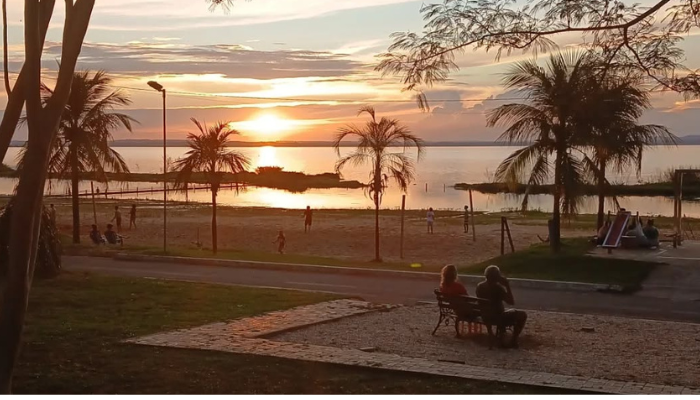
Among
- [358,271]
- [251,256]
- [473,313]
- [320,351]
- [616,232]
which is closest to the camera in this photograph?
[320,351]

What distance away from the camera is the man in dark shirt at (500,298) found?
1078 cm

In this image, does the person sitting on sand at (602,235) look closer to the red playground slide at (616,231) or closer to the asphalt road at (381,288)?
the red playground slide at (616,231)

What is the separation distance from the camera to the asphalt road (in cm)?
1488

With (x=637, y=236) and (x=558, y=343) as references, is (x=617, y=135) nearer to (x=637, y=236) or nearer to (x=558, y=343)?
(x=637, y=236)

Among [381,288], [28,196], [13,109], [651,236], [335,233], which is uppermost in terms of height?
[13,109]

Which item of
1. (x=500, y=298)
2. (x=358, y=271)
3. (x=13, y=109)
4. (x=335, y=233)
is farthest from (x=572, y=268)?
(x=335, y=233)

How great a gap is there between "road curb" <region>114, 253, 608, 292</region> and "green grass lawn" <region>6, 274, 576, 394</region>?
6.21m

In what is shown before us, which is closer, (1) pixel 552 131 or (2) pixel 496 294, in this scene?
(2) pixel 496 294

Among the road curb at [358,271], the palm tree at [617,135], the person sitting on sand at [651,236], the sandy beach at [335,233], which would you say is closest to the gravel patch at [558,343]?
the road curb at [358,271]

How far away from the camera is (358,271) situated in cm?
1992

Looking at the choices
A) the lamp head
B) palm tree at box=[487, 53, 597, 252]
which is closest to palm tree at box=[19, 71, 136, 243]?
the lamp head

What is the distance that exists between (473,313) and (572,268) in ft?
27.7

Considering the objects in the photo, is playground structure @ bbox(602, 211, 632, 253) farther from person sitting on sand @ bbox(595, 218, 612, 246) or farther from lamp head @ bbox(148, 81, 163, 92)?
lamp head @ bbox(148, 81, 163, 92)

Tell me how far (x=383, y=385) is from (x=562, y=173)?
45.7 ft
